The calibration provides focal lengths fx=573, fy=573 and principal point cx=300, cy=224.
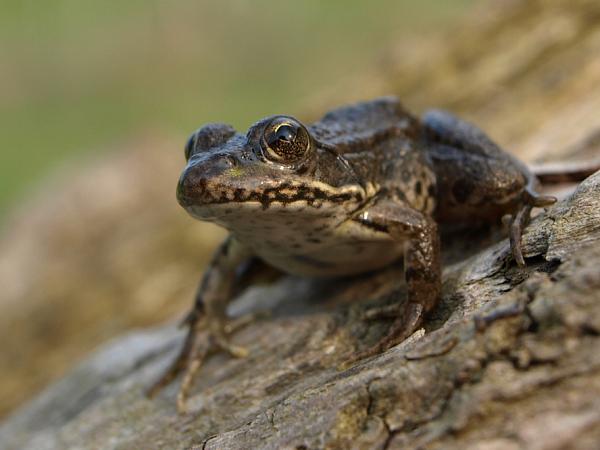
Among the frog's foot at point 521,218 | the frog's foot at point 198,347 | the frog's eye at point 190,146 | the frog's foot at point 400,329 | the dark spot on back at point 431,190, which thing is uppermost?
the frog's eye at point 190,146

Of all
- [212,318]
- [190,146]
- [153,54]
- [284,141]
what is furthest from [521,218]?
[153,54]

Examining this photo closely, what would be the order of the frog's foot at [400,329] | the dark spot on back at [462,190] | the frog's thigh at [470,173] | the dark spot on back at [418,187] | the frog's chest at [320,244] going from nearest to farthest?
the frog's foot at [400,329] < the frog's chest at [320,244] < the frog's thigh at [470,173] < the dark spot on back at [462,190] < the dark spot on back at [418,187]

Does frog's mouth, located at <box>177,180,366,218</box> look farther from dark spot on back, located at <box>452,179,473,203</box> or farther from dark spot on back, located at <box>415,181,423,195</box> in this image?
dark spot on back, located at <box>452,179,473,203</box>

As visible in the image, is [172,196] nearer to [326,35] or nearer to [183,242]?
[183,242]

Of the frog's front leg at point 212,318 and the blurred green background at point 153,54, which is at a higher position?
the blurred green background at point 153,54

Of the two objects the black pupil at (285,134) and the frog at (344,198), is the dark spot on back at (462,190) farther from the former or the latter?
the black pupil at (285,134)

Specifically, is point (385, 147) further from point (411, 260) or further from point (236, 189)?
point (236, 189)

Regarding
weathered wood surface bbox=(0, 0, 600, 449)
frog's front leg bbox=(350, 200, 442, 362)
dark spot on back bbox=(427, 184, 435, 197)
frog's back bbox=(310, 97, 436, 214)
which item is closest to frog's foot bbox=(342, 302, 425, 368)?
frog's front leg bbox=(350, 200, 442, 362)

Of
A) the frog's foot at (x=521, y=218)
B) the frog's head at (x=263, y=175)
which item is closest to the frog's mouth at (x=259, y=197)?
the frog's head at (x=263, y=175)
